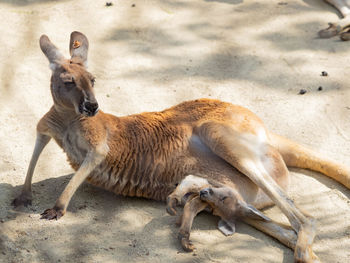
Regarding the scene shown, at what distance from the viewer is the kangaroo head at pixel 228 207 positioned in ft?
13.1

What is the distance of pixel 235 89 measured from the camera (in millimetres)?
5652

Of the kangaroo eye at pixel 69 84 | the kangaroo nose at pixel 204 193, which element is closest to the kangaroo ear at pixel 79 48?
the kangaroo eye at pixel 69 84

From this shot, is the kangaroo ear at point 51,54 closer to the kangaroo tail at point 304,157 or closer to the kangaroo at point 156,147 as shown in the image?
the kangaroo at point 156,147

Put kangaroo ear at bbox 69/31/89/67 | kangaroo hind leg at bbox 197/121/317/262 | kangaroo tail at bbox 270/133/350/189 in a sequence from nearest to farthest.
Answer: kangaroo hind leg at bbox 197/121/317/262 → kangaroo ear at bbox 69/31/89/67 → kangaroo tail at bbox 270/133/350/189

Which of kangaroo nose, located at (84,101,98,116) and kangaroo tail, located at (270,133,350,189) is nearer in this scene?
kangaroo nose, located at (84,101,98,116)

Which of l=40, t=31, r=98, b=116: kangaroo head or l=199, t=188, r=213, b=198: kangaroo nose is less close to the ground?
l=40, t=31, r=98, b=116: kangaroo head

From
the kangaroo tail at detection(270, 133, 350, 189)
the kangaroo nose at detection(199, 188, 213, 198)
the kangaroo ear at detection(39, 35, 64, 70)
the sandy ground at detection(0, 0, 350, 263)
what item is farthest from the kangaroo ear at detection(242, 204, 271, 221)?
the kangaroo ear at detection(39, 35, 64, 70)

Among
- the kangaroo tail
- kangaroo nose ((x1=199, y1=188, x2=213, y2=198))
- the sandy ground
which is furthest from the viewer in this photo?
the kangaroo tail

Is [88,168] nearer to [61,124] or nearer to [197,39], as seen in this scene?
[61,124]

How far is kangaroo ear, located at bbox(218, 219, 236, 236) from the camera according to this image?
3.92 meters

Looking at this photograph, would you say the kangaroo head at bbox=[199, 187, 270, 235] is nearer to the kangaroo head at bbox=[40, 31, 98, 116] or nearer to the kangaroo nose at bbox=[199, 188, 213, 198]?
the kangaroo nose at bbox=[199, 188, 213, 198]

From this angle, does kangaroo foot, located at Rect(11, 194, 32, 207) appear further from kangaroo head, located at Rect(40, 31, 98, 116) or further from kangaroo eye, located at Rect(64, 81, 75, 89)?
kangaroo eye, located at Rect(64, 81, 75, 89)

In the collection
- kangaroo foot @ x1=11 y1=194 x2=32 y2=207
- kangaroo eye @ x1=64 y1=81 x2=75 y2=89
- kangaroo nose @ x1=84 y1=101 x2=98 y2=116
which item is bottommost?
kangaroo foot @ x1=11 y1=194 x2=32 y2=207

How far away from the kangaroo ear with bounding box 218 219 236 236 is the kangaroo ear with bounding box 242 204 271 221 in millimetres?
112
